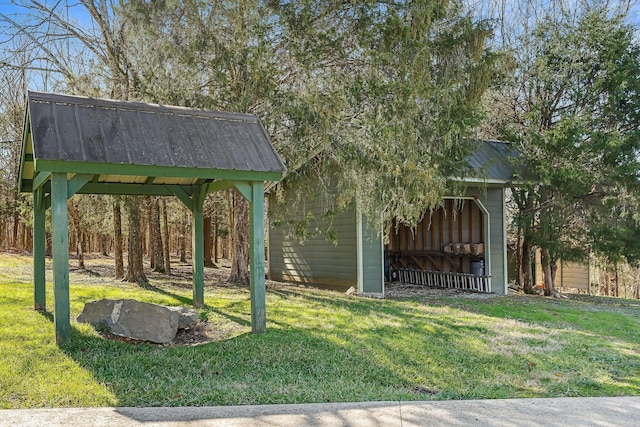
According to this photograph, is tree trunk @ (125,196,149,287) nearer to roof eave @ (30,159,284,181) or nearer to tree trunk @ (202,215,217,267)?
roof eave @ (30,159,284,181)

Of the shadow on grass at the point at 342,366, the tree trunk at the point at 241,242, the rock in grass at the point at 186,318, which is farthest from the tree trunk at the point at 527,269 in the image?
the rock in grass at the point at 186,318

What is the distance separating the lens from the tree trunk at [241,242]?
12.3 m

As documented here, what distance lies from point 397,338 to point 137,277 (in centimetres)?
735

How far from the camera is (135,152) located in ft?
18.7

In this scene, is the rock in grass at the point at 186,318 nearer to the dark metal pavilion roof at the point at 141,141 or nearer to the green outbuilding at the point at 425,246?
the dark metal pavilion roof at the point at 141,141

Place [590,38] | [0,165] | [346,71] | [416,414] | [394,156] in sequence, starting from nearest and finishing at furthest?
[416,414]
[394,156]
[346,71]
[590,38]
[0,165]

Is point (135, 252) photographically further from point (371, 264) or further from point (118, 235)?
point (371, 264)

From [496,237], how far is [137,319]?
9.48 metres

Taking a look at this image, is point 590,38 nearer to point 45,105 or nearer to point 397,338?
point 397,338

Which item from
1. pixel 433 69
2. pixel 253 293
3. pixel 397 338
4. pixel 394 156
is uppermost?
pixel 433 69

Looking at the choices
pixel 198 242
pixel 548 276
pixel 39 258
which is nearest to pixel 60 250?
pixel 39 258

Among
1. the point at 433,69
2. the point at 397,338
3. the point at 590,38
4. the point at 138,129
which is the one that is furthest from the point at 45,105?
the point at 590,38

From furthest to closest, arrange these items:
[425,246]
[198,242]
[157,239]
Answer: [425,246]
[157,239]
[198,242]

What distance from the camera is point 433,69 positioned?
936 cm
